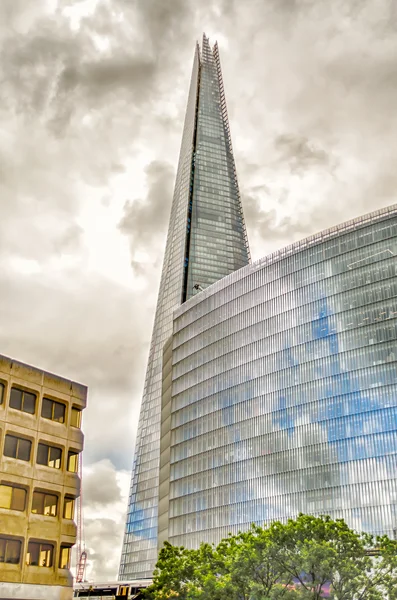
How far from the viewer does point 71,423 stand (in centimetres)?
5391

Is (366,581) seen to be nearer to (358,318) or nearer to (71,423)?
(71,423)

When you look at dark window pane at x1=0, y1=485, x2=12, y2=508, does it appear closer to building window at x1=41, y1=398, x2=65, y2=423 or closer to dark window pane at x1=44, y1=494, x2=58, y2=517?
dark window pane at x1=44, y1=494, x2=58, y2=517

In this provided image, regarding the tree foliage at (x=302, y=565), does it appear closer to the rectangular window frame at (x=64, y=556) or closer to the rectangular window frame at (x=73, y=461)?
the rectangular window frame at (x=64, y=556)

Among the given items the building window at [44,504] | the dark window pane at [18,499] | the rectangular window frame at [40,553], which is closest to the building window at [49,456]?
the building window at [44,504]

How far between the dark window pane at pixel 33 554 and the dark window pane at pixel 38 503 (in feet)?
6.83

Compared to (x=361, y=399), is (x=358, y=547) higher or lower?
lower

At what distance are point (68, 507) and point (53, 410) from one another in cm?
713

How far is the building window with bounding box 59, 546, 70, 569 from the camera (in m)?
49.0

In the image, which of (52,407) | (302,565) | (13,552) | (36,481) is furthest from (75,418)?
(302,565)

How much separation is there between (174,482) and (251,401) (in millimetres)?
27928

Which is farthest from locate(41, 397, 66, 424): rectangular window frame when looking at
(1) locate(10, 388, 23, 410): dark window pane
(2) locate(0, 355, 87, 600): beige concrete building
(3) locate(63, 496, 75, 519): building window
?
(3) locate(63, 496, 75, 519): building window

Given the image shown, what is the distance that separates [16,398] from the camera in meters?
50.3

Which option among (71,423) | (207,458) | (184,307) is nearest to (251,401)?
(207,458)

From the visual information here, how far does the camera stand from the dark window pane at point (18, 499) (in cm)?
4722
